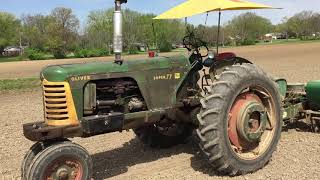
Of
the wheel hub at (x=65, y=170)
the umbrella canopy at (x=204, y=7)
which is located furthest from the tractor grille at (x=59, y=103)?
the umbrella canopy at (x=204, y=7)

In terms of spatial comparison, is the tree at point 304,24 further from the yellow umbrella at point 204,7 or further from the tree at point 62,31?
the yellow umbrella at point 204,7

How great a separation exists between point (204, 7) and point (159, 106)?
58.0 inches

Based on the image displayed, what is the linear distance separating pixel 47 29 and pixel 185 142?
70066 millimetres

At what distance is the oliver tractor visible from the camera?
5293 millimetres

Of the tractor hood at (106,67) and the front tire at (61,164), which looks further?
the tractor hood at (106,67)

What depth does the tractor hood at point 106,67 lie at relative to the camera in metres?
5.32

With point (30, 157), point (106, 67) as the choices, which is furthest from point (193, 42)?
point (30, 157)

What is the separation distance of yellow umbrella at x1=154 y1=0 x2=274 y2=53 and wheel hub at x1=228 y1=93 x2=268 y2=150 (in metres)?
1.24

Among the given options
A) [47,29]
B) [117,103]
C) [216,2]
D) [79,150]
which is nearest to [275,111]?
[216,2]

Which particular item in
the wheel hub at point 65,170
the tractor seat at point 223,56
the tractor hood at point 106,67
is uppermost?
the tractor seat at point 223,56

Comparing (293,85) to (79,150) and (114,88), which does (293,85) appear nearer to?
(114,88)

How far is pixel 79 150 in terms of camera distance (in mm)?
5242

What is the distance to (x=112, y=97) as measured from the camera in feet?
19.1

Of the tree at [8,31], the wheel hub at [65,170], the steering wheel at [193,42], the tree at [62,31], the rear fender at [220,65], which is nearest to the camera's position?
the wheel hub at [65,170]
